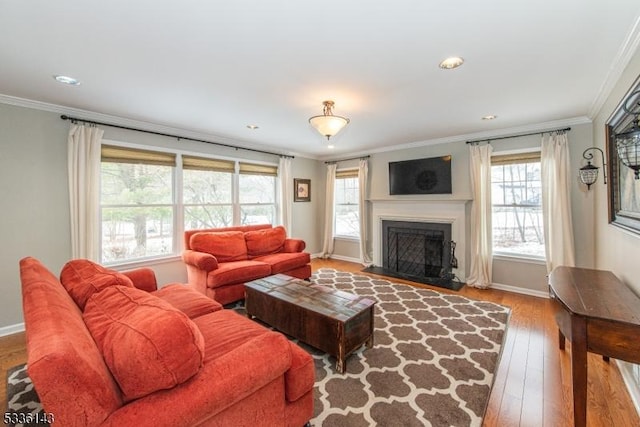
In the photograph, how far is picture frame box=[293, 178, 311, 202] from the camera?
579 cm

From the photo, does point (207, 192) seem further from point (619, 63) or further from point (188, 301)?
point (619, 63)

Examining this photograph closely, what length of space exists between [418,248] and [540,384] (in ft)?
9.49

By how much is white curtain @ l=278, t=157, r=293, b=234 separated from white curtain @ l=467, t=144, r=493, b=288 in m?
3.23

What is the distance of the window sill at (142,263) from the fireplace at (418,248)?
3599 mm

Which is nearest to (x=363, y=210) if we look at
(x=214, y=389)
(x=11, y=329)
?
(x=214, y=389)

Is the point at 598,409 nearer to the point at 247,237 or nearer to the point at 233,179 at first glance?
the point at 247,237

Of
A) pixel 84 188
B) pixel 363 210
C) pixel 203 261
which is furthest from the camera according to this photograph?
pixel 363 210

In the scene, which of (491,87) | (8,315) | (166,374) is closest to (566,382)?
(491,87)

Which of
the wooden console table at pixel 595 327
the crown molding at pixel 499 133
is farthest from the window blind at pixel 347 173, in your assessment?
the wooden console table at pixel 595 327

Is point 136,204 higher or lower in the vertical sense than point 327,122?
lower

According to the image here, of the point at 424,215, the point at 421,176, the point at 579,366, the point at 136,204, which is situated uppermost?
the point at 421,176

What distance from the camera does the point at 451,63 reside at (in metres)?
2.10

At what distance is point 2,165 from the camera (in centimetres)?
273

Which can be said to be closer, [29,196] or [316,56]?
[316,56]
